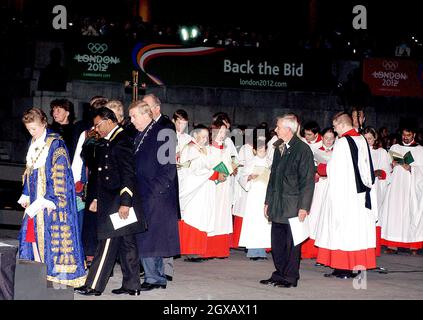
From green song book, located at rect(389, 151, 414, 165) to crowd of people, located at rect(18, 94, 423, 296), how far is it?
1194 mm

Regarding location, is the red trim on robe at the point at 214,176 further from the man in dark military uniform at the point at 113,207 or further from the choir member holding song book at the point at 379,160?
the man in dark military uniform at the point at 113,207

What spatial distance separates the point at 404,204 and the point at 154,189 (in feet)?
22.4

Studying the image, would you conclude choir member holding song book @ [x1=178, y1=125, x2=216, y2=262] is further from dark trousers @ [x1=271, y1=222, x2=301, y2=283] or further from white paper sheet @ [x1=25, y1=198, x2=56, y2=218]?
white paper sheet @ [x1=25, y1=198, x2=56, y2=218]

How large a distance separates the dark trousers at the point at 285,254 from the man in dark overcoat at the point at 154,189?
4.03 ft

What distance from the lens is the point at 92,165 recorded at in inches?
362

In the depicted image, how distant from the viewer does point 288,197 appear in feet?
32.8

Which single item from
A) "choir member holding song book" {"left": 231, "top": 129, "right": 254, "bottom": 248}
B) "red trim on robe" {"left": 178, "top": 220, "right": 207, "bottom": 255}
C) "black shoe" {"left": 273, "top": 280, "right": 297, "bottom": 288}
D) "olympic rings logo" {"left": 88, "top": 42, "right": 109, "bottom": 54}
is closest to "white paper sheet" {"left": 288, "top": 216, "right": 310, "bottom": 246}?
"black shoe" {"left": 273, "top": 280, "right": 297, "bottom": 288}

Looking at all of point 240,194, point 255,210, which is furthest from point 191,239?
point 240,194

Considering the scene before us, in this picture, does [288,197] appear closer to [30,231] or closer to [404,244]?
[30,231]

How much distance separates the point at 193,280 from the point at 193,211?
230 centimetres

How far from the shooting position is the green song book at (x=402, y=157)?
14055 mm

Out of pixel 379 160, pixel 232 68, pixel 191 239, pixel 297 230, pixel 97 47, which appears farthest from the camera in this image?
pixel 232 68

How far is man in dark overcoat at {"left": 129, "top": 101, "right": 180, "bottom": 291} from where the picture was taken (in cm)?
924

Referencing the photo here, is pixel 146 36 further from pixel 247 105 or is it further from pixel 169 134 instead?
pixel 169 134
